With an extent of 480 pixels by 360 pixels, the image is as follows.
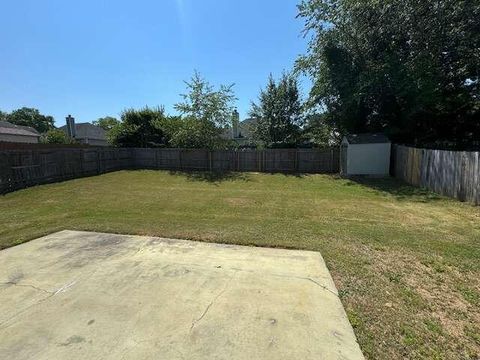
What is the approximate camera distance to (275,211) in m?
8.05

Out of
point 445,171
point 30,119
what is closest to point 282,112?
point 445,171

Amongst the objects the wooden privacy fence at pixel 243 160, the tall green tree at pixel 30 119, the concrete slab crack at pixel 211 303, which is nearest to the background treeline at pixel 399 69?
the wooden privacy fence at pixel 243 160

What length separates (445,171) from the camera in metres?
9.89

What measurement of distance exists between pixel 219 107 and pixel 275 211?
1515 centimetres

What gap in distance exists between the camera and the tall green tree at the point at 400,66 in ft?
46.9

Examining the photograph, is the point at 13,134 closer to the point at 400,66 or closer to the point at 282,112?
the point at 282,112

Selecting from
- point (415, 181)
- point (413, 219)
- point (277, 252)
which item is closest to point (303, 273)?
point (277, 252)

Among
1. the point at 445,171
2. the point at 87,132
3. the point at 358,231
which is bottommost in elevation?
the point at 358,231

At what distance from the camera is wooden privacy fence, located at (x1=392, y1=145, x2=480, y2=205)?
27.6 feet

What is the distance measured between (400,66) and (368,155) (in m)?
4.57

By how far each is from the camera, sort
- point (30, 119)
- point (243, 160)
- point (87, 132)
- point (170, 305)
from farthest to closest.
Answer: point (30, 119) < point (87, 132) < point (243, 160) < point (170, 305)

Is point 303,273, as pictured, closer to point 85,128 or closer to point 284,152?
point 284,152

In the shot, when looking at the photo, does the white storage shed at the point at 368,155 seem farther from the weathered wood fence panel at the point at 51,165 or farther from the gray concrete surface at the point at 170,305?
the weathered wood fence panel at the point at 51,165

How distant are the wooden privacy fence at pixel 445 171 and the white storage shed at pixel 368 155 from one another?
1467mm
